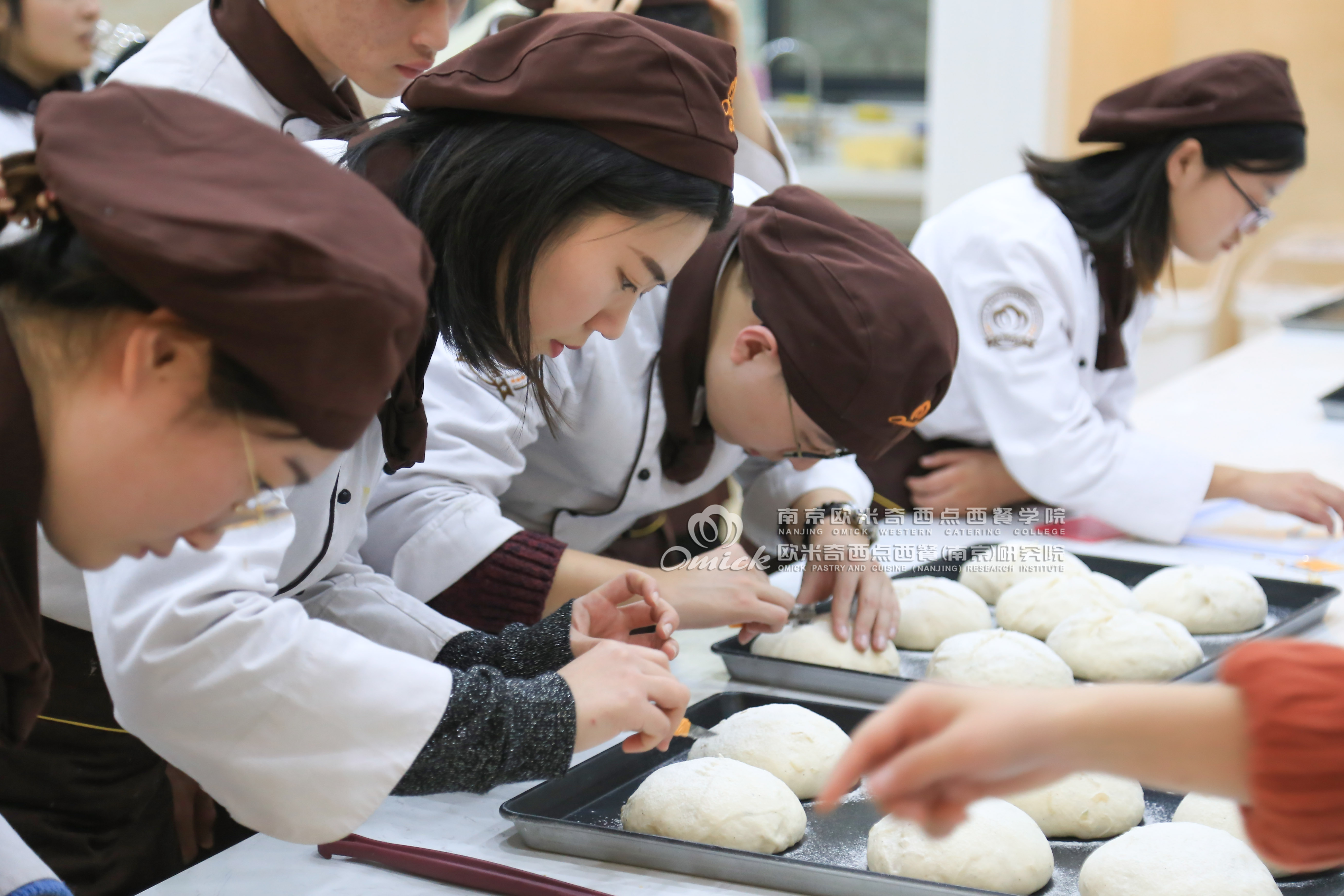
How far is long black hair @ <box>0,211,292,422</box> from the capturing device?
72cm

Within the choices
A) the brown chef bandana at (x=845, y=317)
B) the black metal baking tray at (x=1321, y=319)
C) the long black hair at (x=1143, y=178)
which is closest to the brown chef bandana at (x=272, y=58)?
the brown chef bandana at (x=845, y=317)

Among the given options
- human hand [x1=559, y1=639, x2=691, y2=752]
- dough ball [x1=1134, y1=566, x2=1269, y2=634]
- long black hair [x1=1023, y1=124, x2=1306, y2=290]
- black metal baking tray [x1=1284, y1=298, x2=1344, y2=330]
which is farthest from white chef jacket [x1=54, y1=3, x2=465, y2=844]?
black metal baking tray [x1=1284, y1=298, x2=1344, y2=330]

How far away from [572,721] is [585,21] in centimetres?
63

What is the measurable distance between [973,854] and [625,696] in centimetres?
35

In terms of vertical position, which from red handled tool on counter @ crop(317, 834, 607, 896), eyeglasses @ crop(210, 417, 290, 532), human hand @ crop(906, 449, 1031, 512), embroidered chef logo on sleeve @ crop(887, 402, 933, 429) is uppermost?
eyeglasses @ crop(210, 417, 290, 532)

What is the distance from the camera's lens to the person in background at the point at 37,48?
67.5 inches

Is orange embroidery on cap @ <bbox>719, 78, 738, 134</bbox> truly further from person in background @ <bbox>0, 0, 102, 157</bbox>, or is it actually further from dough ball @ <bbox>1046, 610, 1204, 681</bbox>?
person in background @ <bbox>0, 0, 102, 157</bbox>

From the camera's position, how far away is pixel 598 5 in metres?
1.98

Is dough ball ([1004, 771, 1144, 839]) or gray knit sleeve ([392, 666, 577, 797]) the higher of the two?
gray knit sleeve ([392, 666, 577, 797])

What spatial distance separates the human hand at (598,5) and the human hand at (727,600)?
0.91 metres

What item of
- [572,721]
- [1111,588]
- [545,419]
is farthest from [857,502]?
[572,721]

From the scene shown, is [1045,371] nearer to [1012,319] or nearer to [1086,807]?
[1012,319]

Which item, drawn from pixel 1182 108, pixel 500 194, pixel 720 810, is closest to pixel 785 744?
pixel 720 810

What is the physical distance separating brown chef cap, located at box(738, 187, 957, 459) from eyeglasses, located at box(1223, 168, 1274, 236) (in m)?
0.95
